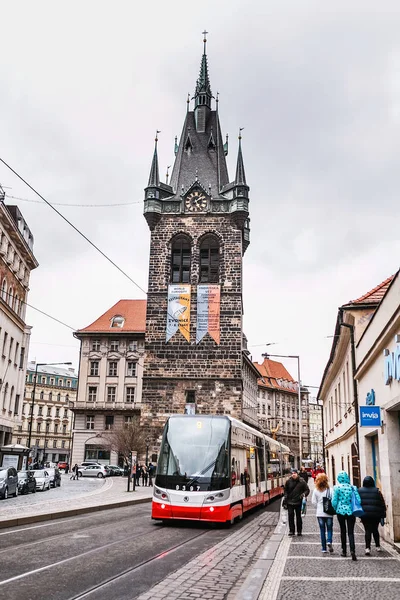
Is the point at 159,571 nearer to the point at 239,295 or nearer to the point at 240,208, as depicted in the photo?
the point at 239,295

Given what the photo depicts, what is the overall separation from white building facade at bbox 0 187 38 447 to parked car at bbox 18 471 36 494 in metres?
8.46

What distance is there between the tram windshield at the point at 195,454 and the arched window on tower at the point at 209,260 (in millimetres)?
31808

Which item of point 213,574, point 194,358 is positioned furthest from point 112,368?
point 213,574

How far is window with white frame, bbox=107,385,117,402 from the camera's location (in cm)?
7506

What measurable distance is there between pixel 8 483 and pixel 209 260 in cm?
2643

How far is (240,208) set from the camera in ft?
163

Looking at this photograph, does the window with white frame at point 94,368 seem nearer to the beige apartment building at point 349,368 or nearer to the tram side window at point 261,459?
the beige apartment building at point 349,368

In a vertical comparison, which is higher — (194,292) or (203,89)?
(203,89)

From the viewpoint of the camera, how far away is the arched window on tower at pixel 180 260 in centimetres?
4925

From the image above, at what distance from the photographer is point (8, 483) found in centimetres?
2811

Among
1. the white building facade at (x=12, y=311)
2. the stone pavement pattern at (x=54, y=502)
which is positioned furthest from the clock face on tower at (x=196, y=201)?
the stone pavement pattern at (x=54, y=502)

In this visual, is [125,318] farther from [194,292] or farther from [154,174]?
[194,292]

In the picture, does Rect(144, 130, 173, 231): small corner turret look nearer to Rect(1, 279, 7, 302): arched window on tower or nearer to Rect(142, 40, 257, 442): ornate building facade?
Rect(142, 40, 257, 442): ornate building facade

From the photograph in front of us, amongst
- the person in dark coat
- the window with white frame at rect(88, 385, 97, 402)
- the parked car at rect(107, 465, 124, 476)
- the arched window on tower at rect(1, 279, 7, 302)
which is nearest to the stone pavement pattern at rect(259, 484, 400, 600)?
the person in dark coat
